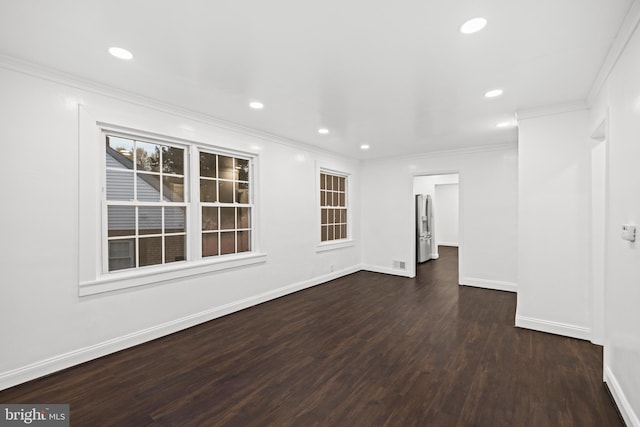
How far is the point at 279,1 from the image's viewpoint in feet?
5.52

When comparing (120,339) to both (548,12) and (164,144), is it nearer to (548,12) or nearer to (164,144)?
(164,144)

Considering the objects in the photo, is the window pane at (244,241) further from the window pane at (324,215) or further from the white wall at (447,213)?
the white wall at (447,213)

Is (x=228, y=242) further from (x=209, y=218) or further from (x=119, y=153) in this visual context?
(x=119, y=153)

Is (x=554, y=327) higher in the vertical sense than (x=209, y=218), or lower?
lower

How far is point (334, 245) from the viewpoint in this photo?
234 inches

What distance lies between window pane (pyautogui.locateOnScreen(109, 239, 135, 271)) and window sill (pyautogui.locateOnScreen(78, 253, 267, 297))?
82 millimetres

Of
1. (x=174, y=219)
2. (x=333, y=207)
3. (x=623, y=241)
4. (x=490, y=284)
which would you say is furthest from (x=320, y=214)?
(x=623, y=241)

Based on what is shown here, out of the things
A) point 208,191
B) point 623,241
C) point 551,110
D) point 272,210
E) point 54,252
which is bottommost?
point 54,252

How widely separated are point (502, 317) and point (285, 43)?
4.16 meters

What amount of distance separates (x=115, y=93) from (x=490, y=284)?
6207 mm

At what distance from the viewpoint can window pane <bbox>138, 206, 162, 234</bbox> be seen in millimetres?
3182

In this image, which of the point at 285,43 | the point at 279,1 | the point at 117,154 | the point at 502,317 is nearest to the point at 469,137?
the point at 502,317

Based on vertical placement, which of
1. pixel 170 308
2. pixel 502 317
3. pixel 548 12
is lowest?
pixel 502 317

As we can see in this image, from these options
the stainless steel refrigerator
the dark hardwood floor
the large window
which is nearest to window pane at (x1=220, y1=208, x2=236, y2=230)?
the large window
